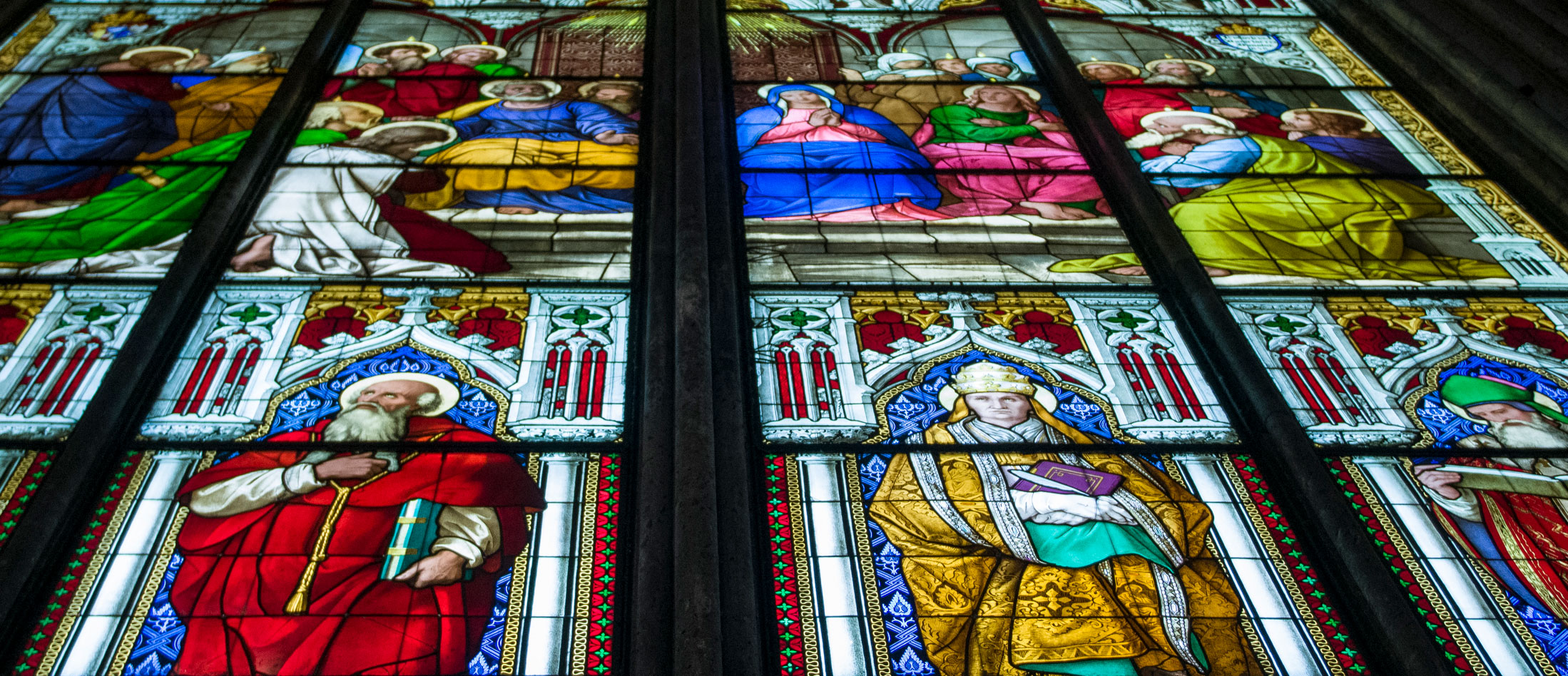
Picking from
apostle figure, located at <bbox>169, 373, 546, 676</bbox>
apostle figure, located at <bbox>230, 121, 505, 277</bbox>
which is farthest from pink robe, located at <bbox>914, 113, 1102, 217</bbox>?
apostle figure, located at <bbox>169, 373, 546, 676</bbox>

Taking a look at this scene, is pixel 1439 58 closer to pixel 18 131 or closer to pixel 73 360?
pixel 73 360

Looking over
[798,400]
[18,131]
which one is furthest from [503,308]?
[18,131]

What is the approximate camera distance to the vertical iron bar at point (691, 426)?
3496 millimetres

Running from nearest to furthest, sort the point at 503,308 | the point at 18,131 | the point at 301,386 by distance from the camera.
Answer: the point at 301,386 → the point at 503,308 → the point at 18,131

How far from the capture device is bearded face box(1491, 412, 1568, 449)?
4594mm

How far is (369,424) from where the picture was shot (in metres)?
4.43

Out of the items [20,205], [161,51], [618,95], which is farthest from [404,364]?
[161,51]

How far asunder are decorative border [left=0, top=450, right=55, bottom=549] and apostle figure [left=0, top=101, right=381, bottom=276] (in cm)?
116

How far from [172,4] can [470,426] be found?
4.90 meters

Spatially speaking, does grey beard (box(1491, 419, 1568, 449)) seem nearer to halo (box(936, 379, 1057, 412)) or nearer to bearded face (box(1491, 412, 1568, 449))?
bearded face (box(1491, 412, 1568, 449))

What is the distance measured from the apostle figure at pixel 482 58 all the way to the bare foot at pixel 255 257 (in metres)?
2.06

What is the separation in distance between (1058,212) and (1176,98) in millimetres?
1663

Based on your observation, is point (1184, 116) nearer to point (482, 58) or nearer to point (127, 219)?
point (482, 58)

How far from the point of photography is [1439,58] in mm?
7211
